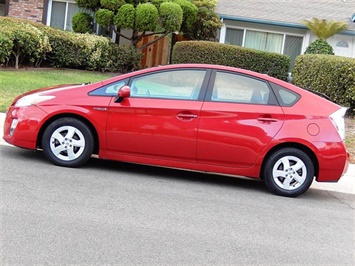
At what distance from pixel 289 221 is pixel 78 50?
47.0ft

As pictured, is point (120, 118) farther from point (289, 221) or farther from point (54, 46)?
point (54, 46)

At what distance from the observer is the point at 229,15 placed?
2367cm

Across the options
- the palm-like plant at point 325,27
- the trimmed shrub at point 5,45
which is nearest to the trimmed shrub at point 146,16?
the trimmed shrub at point 5,45

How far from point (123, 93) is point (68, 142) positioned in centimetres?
97

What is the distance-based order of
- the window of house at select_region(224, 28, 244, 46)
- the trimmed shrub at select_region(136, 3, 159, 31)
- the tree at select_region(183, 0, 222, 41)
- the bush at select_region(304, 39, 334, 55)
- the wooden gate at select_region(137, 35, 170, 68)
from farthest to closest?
the window of house at select_region(224, 28, 244, 46) → the wooden gate at select_region(137, 35, 170, 68) → the tree at select_region(183, 0, 222, 41) → the bush at select_region(304, 39, 334, 55) → the trimmed shrub at select_region(136, 3, 159, 31)

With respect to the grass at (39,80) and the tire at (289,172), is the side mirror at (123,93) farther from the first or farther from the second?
the grass at (39,80)

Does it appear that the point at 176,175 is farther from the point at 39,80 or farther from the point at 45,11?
the point at 45,11

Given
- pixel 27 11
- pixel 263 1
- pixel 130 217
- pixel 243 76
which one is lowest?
pixel 130 217

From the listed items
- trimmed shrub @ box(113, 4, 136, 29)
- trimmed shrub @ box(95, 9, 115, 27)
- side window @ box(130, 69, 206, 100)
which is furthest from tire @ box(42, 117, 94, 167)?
trimmed shrub @ box(95, 9, 115, 27)

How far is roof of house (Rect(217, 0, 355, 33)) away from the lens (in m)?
23.6

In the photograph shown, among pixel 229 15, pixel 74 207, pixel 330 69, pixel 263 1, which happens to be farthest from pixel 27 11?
pixel 74 207

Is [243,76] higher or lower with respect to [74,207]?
higher

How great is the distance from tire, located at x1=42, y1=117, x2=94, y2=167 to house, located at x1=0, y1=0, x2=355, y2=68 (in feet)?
54.9

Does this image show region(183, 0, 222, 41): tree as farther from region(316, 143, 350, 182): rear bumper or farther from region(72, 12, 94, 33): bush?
region(316, 143, 350, 182): rear bumper
